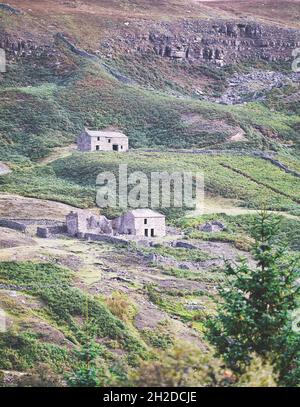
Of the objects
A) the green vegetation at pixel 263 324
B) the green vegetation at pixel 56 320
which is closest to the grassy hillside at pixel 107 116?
the green vegetation at pixel 56 320

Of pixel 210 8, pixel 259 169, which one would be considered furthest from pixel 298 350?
pixel 210 8

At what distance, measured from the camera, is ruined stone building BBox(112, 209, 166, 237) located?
62.3 m

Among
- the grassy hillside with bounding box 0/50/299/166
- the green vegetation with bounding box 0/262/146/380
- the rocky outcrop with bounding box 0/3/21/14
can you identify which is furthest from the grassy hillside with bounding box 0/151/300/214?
the rocky outcrop with bounding box 0/3/21/14

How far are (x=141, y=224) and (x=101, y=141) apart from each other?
27870 millimetres

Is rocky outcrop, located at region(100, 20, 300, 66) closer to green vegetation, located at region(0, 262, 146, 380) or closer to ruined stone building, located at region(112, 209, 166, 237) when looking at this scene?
ruined stone building, located at region(112, 209, 166, 237)

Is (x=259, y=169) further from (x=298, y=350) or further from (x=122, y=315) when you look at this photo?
(x=298, y=350)

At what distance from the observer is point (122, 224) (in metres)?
63.2

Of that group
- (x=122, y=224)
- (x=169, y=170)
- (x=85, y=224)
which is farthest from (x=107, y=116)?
(x=85, y=224)

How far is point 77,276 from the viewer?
46781mm

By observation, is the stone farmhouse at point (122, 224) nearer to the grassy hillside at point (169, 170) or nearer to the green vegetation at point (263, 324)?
the grassy hillside at point (169, 170)

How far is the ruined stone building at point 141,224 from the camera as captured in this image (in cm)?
6234

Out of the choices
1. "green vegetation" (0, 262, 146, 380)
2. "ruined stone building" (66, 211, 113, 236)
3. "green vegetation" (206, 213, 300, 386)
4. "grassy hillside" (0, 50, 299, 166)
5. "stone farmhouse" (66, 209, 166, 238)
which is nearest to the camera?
"green vegetation" (206, 213, 300, 386)

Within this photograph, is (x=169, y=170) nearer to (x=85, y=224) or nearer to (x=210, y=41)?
(x=85, y=224)

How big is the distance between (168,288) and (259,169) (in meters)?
40.9
